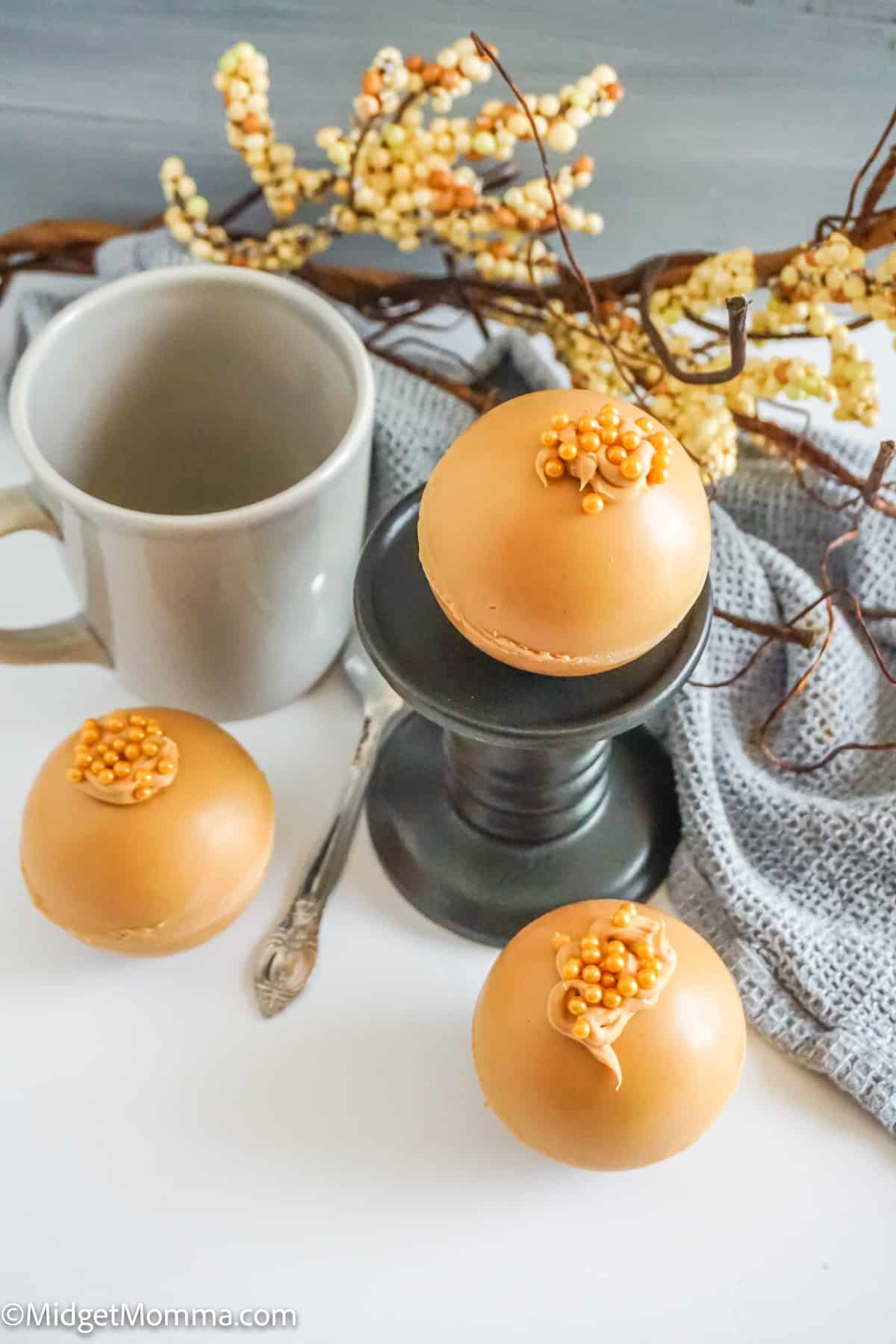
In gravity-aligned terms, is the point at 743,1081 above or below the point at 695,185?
below

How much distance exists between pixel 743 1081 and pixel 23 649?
333 millimetres

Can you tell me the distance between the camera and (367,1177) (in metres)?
0.41

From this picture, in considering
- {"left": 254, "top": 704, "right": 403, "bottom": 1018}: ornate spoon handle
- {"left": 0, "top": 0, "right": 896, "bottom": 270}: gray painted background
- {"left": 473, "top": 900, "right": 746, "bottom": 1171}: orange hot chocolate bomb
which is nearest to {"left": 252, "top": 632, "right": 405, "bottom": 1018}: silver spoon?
{"left": 254, "top": 704, "right": 403, "bottom": 1018}: ornate spoon handle

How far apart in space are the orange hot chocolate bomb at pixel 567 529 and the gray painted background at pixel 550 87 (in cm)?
30

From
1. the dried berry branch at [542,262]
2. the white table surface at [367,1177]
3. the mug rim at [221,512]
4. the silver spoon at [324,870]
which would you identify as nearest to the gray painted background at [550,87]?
the dried berry branch at [542,262]

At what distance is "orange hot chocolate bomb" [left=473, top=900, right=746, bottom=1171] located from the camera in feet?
1.12

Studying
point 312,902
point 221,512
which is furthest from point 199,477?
point 312,902

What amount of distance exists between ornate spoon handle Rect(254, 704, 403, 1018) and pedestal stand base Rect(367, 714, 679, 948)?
0.03 ft

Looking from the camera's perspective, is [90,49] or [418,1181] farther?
[90,49]

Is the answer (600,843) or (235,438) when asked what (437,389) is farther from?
(600,843)

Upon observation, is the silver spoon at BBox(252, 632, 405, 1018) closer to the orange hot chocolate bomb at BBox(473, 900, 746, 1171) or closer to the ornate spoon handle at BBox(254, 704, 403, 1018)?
the ornate spoon handle at BBox(254, 704, 403, 1018)

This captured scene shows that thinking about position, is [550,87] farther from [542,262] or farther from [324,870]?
[324,870]

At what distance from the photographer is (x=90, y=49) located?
1.72ft

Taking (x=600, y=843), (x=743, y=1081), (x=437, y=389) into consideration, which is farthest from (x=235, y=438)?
(x=743, y=1081)
